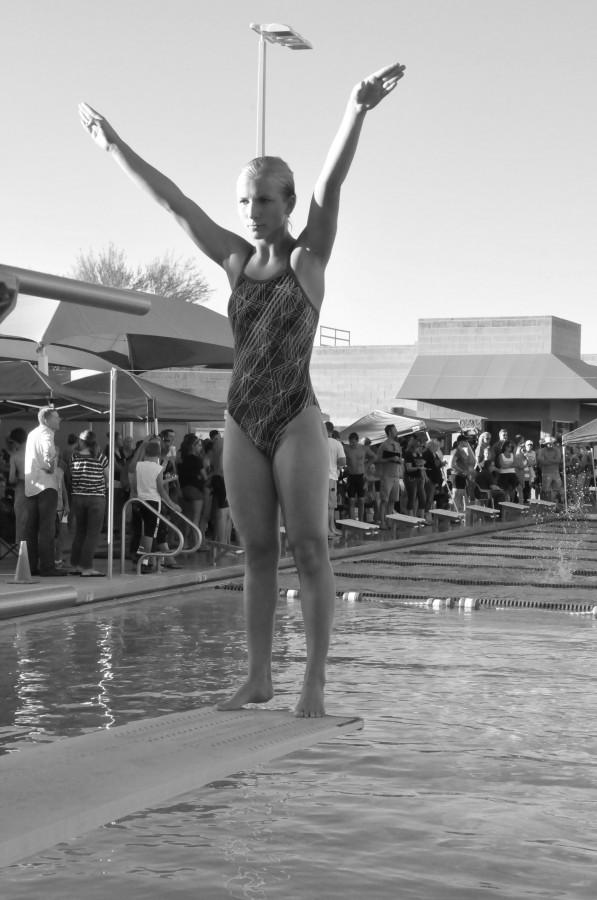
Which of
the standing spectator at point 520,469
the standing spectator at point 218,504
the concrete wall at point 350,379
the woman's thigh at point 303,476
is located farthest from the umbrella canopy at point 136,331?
the concrete wall at point 350,379

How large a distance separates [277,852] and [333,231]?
2123 millimetres

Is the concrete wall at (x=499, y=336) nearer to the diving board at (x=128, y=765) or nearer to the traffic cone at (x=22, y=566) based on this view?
the traffic cone at (x=22, y=566)

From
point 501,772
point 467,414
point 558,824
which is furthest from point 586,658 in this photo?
point 467,414

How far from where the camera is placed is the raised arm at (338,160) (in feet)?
14.6

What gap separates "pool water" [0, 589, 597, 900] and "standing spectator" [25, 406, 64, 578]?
4.12 m

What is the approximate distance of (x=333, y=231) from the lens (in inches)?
183

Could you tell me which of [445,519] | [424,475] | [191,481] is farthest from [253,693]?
[445,519]

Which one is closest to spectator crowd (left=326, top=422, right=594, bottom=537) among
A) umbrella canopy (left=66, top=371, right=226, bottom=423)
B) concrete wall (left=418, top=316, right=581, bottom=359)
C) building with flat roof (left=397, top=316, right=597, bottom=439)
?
umbrella canopy (left=66, top=371, right=226, bottom=423)

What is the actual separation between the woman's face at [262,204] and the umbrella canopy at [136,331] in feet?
22.2

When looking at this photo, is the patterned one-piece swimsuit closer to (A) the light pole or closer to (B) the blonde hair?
(B) the blonde hair

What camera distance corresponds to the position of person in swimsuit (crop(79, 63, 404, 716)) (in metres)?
4.59

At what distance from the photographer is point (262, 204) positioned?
470 cm

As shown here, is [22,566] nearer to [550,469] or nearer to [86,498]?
[86,498]

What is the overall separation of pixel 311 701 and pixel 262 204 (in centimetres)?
182
